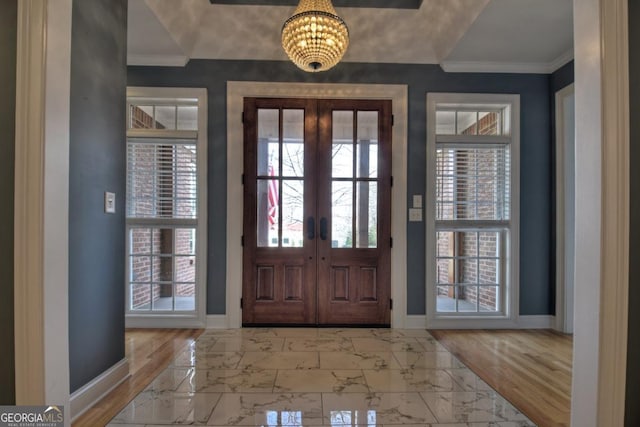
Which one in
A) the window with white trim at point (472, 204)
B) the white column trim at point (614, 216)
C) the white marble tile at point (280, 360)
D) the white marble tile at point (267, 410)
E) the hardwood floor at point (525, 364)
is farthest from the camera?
the window with white trim at point (472, 204)

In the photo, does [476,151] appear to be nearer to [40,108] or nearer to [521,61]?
[521,61]

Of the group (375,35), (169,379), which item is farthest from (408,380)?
(375,35)

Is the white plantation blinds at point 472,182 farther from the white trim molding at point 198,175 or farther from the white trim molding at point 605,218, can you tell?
the white trim molding at point 198,175

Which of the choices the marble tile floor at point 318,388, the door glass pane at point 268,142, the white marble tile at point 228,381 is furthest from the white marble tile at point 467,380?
the door glass pane at point 268,142

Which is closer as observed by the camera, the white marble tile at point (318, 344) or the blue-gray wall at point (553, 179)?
the white marble tile at point (318, 344)

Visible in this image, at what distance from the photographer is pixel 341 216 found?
3414 millimetres

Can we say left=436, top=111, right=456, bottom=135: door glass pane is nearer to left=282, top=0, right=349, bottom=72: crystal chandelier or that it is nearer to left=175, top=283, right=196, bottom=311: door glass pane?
left=282, top=0, right=349, bottom=72: crystal chandelier

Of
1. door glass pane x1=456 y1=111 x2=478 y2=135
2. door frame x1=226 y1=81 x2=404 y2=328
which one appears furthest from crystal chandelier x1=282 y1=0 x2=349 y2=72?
door glass pane x1=456 y1=111 x2=478 y2=135

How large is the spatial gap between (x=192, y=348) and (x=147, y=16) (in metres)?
2.70

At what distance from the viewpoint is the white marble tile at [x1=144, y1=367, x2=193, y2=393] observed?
7.02 feet

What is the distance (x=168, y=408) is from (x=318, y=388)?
88 centimetres

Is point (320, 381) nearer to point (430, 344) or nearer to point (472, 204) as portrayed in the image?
point (430, 344)

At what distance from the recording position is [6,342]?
53.6 inches

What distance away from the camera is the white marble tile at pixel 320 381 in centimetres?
212
